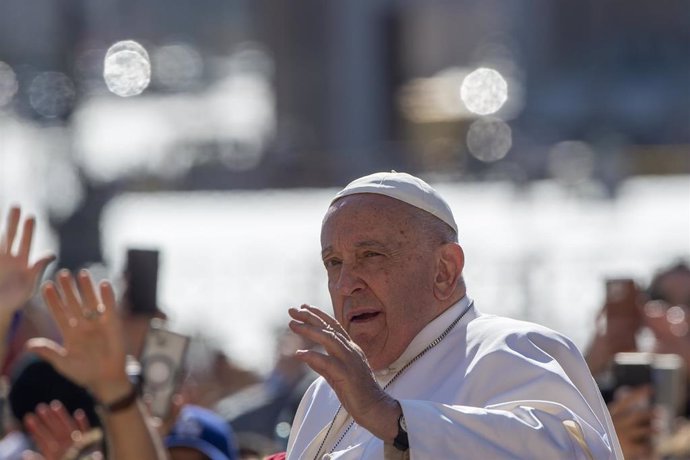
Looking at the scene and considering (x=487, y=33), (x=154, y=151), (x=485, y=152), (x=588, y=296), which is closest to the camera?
(x=588, y=296)

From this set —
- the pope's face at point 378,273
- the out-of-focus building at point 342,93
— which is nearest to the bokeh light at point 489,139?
the out-of-focus building at point 342,93

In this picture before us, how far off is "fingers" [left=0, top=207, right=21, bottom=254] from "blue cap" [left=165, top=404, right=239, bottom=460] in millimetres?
907

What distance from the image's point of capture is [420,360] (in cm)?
462

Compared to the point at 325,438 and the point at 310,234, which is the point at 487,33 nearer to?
the point at 310,234

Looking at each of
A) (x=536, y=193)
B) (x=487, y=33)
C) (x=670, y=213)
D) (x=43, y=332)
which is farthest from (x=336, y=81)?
(x=43, y=332)

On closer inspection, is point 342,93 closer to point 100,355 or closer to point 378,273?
point 100,355

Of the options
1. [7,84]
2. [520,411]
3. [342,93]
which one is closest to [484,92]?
[342,93]

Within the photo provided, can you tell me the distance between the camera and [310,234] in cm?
1944

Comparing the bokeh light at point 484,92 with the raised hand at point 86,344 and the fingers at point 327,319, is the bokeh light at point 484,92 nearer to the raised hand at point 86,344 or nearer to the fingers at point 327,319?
the raised hand at point 86,344

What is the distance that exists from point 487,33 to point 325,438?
2864 centimetres

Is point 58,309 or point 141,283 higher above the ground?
point 58,309

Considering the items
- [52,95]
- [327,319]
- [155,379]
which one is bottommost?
[52,95]

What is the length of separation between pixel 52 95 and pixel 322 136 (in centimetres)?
1001

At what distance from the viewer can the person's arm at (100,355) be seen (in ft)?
17.5
